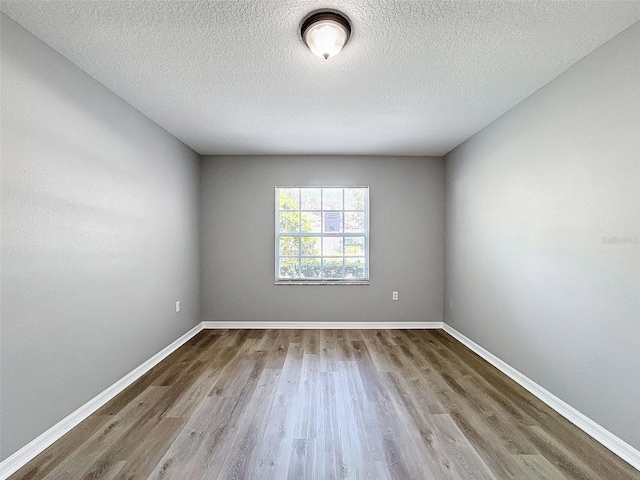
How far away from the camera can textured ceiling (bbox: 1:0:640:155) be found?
1.68 m

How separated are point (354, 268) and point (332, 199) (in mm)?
1044

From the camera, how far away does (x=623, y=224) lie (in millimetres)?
1860

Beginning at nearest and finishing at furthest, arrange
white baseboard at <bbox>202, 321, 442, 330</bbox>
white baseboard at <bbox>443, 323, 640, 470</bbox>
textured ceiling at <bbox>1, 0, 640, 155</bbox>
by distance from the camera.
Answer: textured ceiling at <bbox>1, 0, 640, 155</bbox>
white baseboard at <bbox>443, 323, 640, 470</bbox>
white baseboard at <bbox>202, 321, 442, 330</bbox>

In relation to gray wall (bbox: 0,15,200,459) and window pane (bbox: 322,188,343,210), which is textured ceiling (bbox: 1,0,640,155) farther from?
window pane (bbox: 322,188,343,210)

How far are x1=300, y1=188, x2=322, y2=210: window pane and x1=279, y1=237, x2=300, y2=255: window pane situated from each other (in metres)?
0.48

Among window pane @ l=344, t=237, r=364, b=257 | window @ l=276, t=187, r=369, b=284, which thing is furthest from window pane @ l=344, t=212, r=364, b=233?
window pane @ l=344, t=237, r=364, b=257

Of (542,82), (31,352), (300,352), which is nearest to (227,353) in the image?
(300,352)

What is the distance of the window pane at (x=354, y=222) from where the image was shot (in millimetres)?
4582

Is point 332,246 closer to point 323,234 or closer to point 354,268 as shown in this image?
point 323,234

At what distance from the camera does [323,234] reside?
15.0 feet

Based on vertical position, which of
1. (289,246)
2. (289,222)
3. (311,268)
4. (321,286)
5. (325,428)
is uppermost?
(289,222)

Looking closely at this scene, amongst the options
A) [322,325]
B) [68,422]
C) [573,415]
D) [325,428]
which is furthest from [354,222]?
[68,422]

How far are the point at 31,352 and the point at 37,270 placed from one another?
0.47 metres

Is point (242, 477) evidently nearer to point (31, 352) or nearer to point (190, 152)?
point (31, 352)
